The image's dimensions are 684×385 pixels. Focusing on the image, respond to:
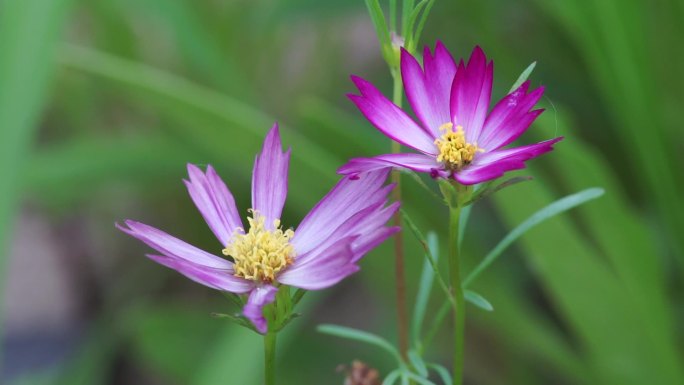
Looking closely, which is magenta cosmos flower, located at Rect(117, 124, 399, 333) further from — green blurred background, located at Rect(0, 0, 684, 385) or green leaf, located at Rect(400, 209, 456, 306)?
green blurred background, located at Rect(0, 0, 684, 385)

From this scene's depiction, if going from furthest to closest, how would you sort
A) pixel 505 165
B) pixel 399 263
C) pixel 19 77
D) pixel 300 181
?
pixel 300 181 < pixel 19 77 < pixel 399 263 < pixel 505 165

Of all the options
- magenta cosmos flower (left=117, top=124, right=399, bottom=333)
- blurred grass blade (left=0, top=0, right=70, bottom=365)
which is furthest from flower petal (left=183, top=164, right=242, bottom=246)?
blurred grass blade (left=0, top=0, right=70, bottom=365)

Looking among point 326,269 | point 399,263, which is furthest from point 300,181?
point 326,269

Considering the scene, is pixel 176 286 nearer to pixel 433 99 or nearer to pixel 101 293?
pixel 101 293

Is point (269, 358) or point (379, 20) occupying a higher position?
point (379, 20)

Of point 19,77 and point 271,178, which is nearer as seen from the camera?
point 271,178

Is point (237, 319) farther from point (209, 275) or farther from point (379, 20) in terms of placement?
point (379, 20)

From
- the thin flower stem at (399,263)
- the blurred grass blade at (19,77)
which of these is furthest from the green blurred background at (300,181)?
the thin flower stem at (399,263)
